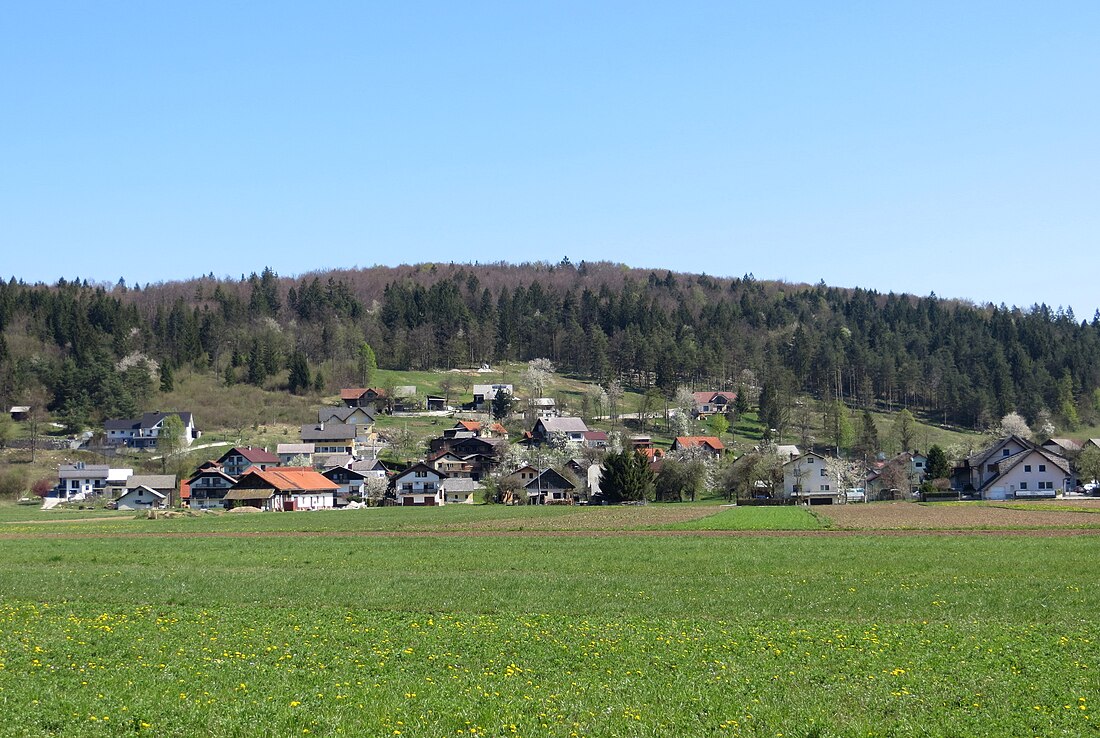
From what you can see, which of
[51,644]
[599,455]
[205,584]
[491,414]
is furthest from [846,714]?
[491,414]

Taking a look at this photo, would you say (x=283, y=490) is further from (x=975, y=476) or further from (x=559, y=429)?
(x=975, y=476)

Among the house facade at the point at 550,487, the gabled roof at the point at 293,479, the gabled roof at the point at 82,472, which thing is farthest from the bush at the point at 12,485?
the house facade at the point at 550,487

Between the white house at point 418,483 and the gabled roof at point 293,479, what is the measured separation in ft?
23.5

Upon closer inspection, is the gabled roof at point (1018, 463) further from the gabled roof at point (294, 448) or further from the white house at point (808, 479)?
the gabled roof at point (294, 448)

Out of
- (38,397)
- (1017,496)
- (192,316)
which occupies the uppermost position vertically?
(192,316)

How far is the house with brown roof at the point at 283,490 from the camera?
9456 centimetres

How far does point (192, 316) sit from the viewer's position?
178 meters

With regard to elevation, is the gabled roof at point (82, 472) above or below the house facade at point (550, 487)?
above

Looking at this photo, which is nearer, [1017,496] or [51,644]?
[51,644]

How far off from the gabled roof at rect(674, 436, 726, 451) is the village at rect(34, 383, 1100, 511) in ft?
1.42

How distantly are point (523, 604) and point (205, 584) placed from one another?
1074 centimetres

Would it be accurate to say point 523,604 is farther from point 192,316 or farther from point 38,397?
point 192,316

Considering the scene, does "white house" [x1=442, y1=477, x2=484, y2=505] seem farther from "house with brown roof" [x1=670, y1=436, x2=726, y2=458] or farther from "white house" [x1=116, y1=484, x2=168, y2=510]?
"white house" [x1=116, y1=484, x2=168, y2=510]

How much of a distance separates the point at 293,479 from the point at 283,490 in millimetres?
5229
